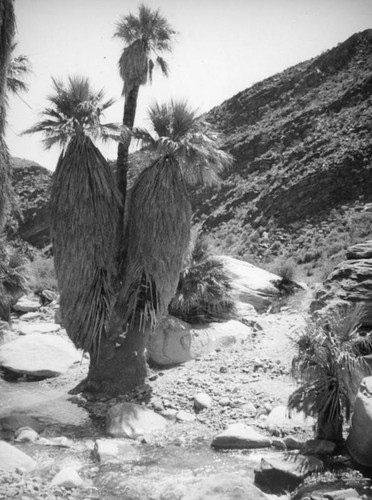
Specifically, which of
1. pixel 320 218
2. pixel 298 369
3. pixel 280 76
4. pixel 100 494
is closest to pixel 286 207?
pixel 320 218

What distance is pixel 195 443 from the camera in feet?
25.2

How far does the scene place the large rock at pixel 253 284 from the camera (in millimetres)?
15747

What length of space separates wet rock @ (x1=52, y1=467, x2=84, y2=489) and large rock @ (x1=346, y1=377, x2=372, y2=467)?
401 centimetres

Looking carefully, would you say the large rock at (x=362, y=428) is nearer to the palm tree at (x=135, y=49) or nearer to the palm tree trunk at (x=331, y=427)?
the palm tree trunk at (x=331, y=427)

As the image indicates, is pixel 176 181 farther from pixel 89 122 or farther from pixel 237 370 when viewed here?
pixel 237 370

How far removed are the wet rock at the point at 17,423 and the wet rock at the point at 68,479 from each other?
2344 millimetres

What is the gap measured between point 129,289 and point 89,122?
3.99 m

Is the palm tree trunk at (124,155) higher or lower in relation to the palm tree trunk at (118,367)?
higher

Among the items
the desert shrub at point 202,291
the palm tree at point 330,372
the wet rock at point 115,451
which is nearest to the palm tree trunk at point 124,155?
the desert shrub at point 202,291

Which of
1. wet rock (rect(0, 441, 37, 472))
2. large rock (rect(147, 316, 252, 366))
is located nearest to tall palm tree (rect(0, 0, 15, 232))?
wet rock (rect(0, 441, 37, 472))

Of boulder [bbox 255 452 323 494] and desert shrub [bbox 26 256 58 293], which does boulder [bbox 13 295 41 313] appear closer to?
desert shrub [bbox 26 256 58 293]

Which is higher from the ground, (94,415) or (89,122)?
(89,122)

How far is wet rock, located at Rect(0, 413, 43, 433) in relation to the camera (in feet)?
26.3

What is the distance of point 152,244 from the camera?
10117mm
